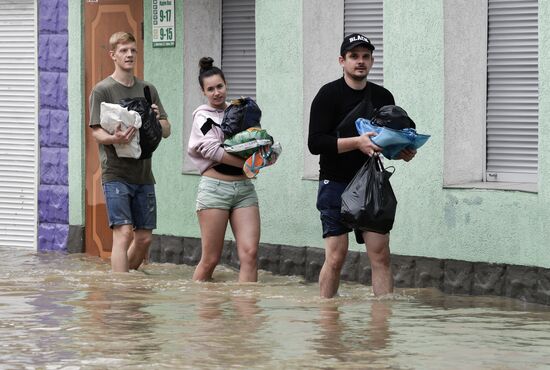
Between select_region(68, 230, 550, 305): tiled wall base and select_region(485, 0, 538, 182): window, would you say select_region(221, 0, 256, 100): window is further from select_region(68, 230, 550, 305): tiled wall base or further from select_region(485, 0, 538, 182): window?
select_region(485, 0, 538, 182): window

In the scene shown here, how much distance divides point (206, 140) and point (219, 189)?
15.6 inches

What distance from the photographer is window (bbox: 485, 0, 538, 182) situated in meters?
13.5

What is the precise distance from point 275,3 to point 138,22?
6.70 feet

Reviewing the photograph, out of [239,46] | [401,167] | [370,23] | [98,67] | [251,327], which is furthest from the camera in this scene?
[98,67]

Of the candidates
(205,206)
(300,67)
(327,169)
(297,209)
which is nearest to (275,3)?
(300,67)

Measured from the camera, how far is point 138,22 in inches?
672

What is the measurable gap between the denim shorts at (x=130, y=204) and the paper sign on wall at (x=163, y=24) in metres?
3.11

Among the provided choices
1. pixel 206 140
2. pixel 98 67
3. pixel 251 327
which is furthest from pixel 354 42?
pixel 98 67

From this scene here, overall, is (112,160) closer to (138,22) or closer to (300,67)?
(300,67)

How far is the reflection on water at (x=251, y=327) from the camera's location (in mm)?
9703

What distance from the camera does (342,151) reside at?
11703mm

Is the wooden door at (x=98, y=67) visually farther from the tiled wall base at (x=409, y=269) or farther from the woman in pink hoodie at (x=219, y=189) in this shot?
the woman in pink hoodie at (x=219, y=189)

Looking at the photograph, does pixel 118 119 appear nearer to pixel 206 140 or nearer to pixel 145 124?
pixel 145 124

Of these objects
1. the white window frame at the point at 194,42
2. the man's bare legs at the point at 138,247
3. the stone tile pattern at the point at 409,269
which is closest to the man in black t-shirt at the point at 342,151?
the stone tile pattern at the point at 409,269
